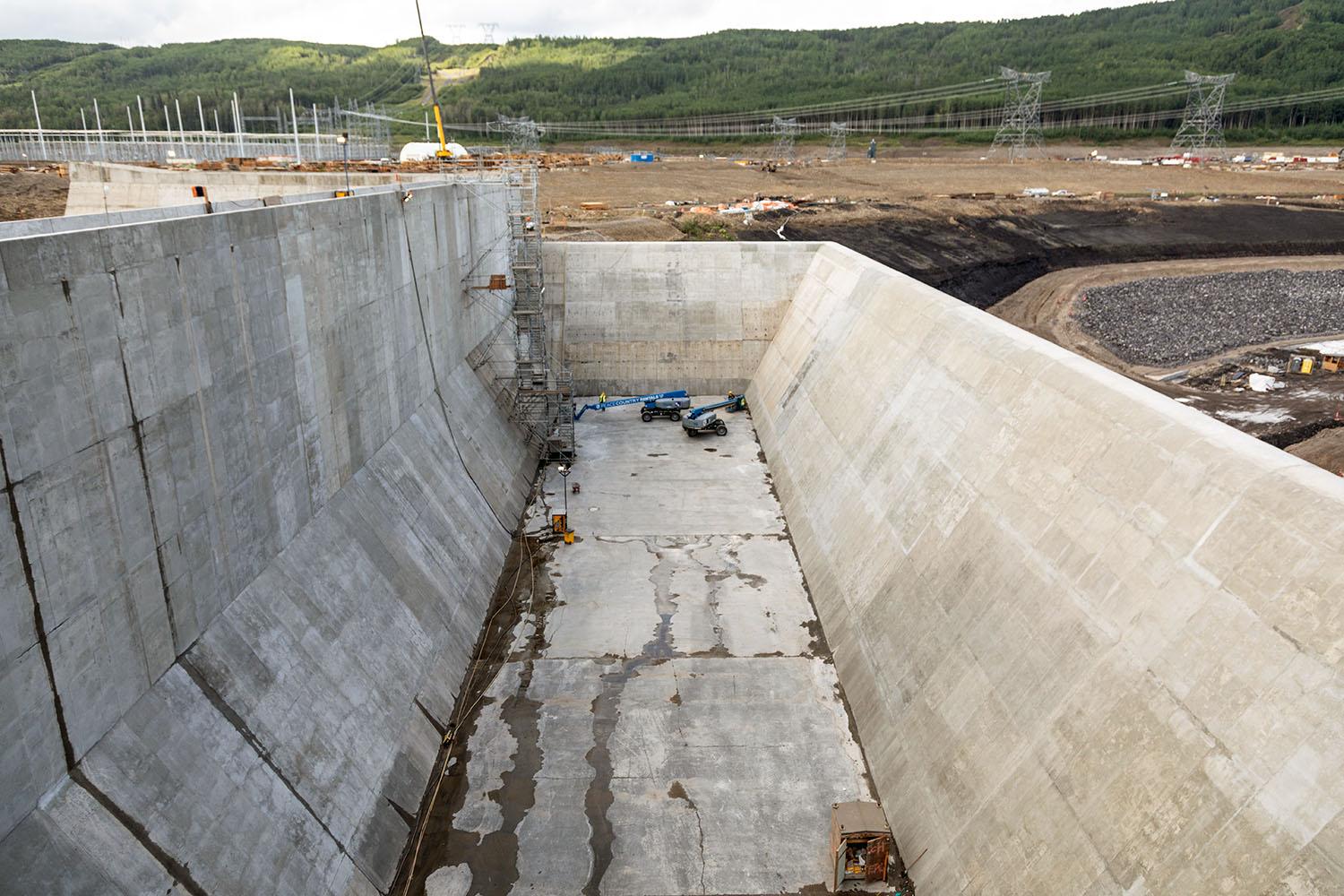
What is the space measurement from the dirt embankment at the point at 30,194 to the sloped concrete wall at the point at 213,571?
2523 centimetres

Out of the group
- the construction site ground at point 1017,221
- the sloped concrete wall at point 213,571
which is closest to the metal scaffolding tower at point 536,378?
the sloped concrete wall at point 213,571

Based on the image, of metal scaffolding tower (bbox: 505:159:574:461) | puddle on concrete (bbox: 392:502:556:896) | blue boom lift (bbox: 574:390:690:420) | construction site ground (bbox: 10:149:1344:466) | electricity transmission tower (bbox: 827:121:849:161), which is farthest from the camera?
electricity transmission tower (bbox: 827:121:849:161)

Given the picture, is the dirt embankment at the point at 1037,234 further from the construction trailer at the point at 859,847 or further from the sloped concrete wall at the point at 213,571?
the construction trailer at the point at 859,847

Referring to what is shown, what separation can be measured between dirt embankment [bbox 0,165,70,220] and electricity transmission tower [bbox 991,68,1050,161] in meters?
89.0

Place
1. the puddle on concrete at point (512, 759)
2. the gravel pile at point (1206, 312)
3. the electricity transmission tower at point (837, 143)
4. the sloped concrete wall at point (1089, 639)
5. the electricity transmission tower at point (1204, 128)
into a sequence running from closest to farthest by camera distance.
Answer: the sloped concrete wall at point (1089, 639) → the puddle on concrete at point (512, 759) → the gravel pile at point (1206, 312) → the electricity transmission tower at point (1204, 128) → the electricity transmission tower at point (837, 143)

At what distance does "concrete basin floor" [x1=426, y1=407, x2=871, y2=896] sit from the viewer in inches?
486

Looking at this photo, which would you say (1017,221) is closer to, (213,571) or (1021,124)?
(1021,124)

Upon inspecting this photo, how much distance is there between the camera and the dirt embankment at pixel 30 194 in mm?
34156

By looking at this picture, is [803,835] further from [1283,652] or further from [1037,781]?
[1283,652]

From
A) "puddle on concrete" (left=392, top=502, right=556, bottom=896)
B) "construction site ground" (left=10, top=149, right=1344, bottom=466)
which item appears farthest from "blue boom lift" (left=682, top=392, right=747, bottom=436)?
"construction site ground" (left=10, top=149, right=1344, bottom=466)

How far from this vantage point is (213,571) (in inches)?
440

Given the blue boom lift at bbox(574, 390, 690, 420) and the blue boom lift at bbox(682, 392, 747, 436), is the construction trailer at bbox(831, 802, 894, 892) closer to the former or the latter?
the blue boom lift at bbox(682, 392, 747, 436)

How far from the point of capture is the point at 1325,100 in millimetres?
120562

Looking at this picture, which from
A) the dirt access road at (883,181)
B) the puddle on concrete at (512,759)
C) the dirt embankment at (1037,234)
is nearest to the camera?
the puddle on concrete at (512,759)
